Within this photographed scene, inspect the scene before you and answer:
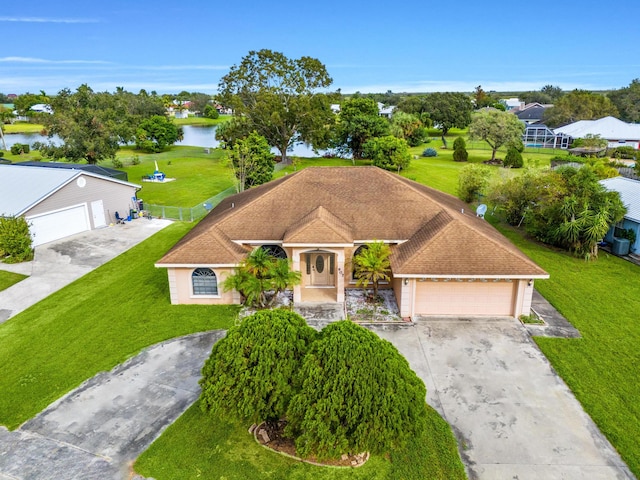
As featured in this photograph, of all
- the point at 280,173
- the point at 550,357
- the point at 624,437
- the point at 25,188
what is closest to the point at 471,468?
the point at 624,437

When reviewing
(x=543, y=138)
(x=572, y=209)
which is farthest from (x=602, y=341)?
(x=543, y=138)

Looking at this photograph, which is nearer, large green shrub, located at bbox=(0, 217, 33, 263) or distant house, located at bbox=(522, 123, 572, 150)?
large green shrub, located at bbox=(0, 217, 33, 263)

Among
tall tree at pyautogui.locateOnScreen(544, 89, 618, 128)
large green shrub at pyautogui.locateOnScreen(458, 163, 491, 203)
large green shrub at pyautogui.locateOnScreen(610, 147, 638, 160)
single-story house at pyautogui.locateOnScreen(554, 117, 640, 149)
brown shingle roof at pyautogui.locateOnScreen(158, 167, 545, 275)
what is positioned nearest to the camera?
brown shingle roof at pyautogui.locateOnScreen(158, 167, 545, 275)

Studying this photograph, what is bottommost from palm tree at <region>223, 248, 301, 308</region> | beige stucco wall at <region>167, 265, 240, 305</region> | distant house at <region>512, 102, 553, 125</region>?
beige stucco wall at <region>167, 265, 240, 305</region>

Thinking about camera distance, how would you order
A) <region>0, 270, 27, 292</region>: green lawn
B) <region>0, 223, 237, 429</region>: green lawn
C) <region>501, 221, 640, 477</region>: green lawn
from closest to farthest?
<region>501, 221, 640, 477</region>: green lawn → <region>0, 223, 237, 429</region>: green lawn → <region>0, 270, 27, 292</region>: green lawn

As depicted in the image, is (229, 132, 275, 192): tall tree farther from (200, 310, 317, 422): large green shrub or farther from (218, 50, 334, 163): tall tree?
(200, 310, 317, 422): large green shrub

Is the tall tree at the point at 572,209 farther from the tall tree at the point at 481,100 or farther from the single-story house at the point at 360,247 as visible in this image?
the tall tree at the point at 481,100

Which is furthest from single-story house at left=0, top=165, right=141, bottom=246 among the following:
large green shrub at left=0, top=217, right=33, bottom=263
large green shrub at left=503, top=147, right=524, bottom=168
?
large green shrub at left=503, top=147, right=524, bottom=168

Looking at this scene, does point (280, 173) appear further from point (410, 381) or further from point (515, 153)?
point (410, 381)
